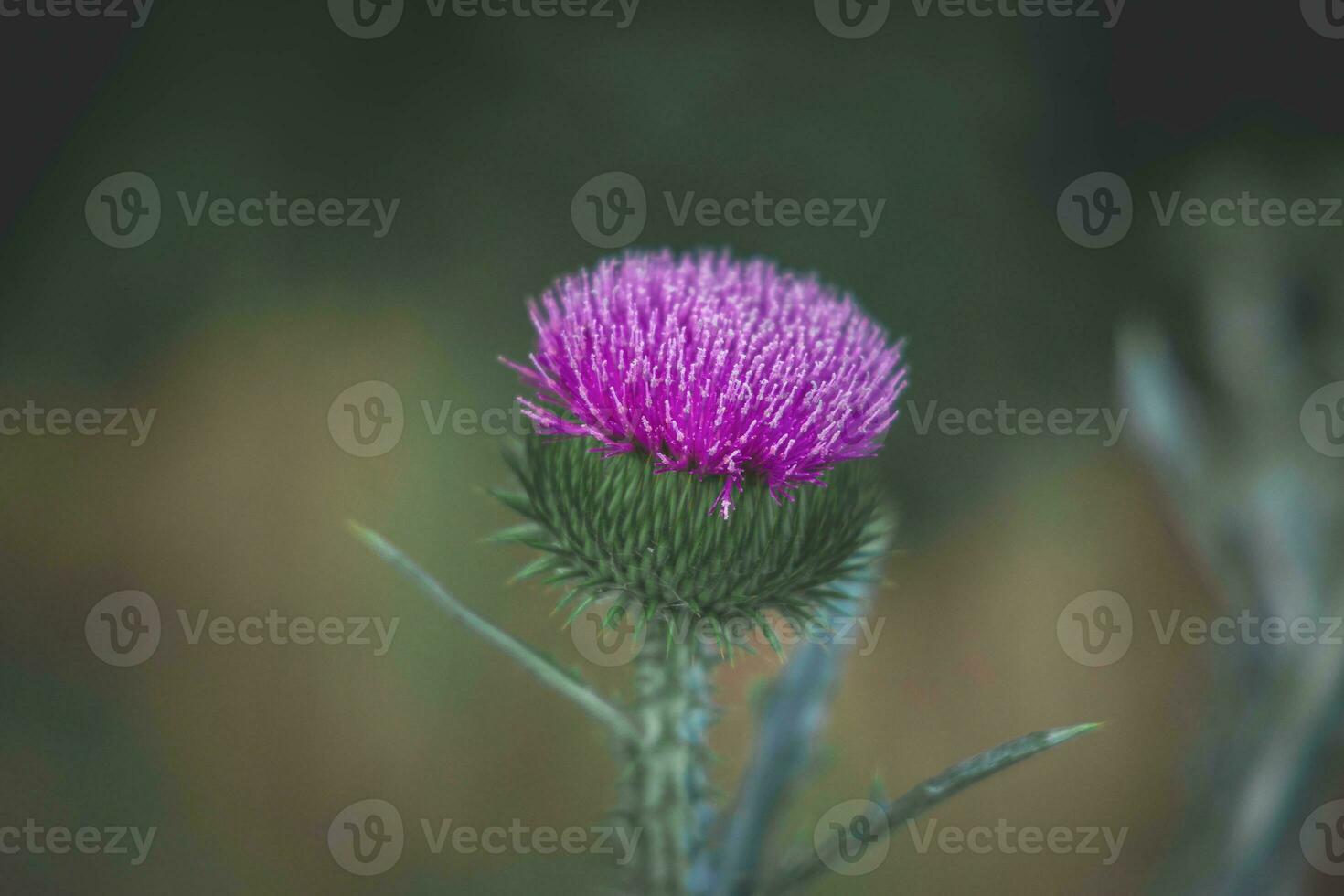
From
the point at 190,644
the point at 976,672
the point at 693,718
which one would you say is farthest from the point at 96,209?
the point at 976,672

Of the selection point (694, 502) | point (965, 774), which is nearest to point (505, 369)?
point (694, 502)

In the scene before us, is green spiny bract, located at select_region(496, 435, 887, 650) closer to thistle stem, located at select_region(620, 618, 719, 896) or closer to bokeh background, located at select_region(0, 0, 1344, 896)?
thistle stem, located at select_region(620, 618, 719, 896)

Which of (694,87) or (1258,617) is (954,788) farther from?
(694,87)

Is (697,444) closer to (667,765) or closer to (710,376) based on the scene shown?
(710,376)

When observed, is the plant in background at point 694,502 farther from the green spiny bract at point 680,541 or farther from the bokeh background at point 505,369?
the bokeh background at point 505,369

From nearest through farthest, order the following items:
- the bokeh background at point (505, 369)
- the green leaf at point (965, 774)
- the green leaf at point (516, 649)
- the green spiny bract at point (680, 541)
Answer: the green leaf at point (965, 774)
the green leaf at point (516, 649)
the green spiny bract at point (680, 541)
the bokeh background at point (505, 369)

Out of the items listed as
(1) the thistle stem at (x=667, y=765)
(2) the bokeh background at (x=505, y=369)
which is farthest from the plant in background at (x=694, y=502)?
(2) the bokeh background at (x=505, y=369)
